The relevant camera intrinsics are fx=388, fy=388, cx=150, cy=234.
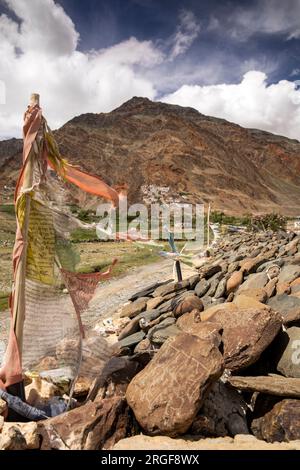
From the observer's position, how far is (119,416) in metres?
3.88

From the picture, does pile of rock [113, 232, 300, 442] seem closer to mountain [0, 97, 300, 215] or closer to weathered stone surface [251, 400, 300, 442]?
weathered stone surface [251, 400, 300, 442]

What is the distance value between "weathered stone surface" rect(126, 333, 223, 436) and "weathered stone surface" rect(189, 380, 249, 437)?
11.8 inches

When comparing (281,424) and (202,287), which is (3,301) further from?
(281,424)

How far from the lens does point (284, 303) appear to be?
6.43 m

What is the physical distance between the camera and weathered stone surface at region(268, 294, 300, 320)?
6.15m

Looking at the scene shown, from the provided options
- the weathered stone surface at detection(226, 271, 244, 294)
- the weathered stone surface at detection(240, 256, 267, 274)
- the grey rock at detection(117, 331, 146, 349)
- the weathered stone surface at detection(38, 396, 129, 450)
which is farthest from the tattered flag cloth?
the weathered stone surface at detection(240, 256, 267, 274)

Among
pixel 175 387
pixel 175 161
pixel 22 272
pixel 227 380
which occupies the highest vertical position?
pixel 175 161

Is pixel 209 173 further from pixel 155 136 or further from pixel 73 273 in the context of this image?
pixel 73 273

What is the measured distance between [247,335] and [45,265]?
8.21 ft

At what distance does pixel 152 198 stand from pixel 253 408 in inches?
3559

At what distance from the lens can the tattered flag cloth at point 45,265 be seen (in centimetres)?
392

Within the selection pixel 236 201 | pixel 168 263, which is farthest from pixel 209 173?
pixel 168 263

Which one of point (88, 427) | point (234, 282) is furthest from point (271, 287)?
point (88, 427)
